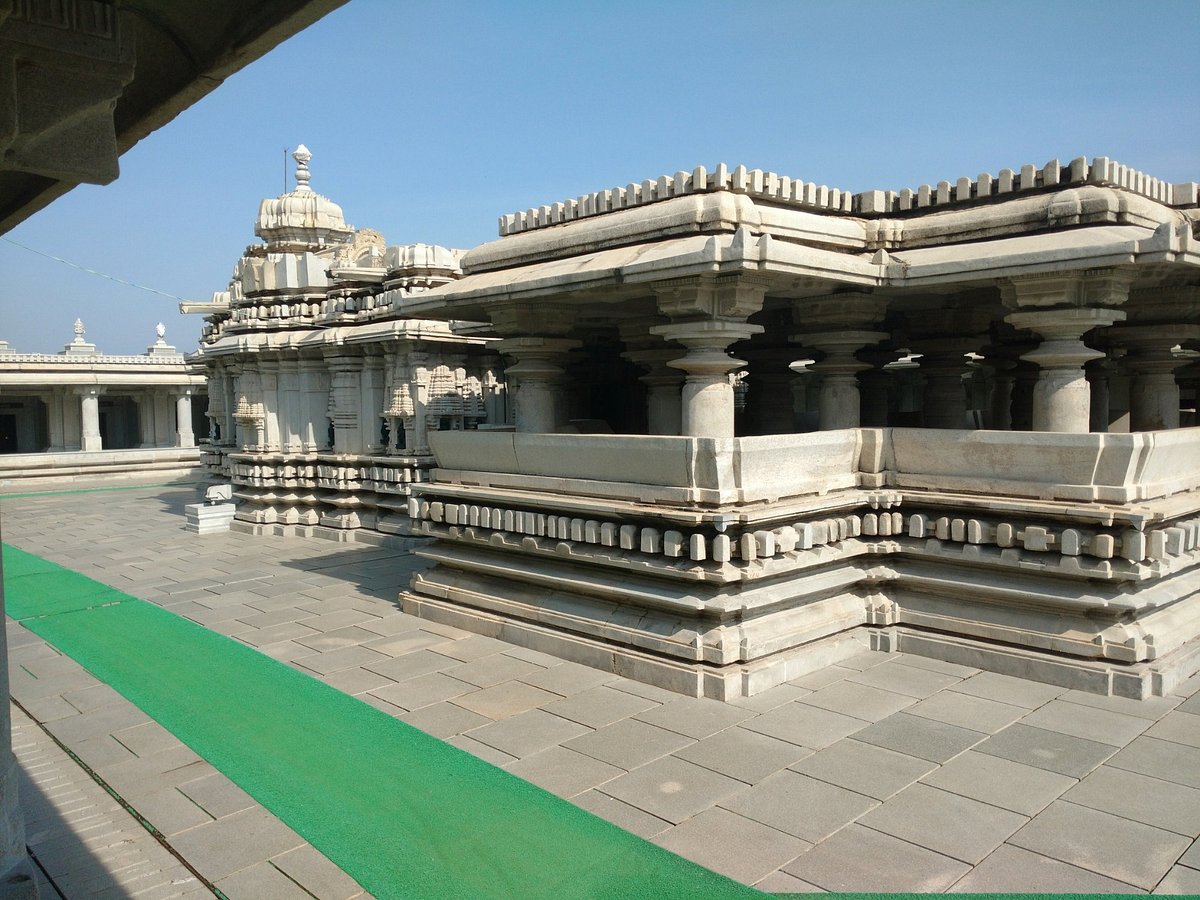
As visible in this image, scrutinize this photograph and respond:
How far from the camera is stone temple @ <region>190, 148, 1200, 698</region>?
593 centimetres

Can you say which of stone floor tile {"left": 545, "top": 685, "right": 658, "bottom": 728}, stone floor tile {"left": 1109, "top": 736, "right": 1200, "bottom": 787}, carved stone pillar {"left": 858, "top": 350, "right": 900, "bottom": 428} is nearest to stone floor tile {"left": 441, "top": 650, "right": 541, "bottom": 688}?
stone floor tile {"left": 545, "top": 685, "right": 658, "bottom": 728}

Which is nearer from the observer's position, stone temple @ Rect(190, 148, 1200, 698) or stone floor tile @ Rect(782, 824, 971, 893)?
stone floor tile @ Rect(782, 824, 971, 893)

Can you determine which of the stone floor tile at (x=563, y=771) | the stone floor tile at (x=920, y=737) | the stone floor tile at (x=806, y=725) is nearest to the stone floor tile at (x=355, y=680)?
the stone floor tile at (x=563, y=771)

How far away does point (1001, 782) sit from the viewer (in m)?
4.55

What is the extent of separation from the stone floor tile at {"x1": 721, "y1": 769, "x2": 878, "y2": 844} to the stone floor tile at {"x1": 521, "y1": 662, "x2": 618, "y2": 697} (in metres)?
1.79

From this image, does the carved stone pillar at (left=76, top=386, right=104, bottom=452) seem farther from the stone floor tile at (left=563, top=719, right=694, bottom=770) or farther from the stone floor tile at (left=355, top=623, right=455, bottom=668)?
the stone floor tile at (left=563, top=719, right=694, bottom=770)

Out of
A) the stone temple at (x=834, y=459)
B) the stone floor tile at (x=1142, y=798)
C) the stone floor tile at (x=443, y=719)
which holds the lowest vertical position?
the stone floor tile at (x=1142, y=798)

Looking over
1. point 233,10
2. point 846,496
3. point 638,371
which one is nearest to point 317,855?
point 233,10

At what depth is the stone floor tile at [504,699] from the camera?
5.71m

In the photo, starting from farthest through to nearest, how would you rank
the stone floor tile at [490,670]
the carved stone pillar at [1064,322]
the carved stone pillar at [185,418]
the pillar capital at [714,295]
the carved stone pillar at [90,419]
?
the carved stone pillar at [185,418], the carved stone pillar at [90,419], the stone floor tile at [490,670], the pillar capital at [714,295], the carved stone pillar at [1064,322]

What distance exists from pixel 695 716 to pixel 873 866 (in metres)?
1.83

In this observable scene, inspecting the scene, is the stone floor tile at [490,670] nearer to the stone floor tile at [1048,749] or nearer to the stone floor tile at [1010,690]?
the stone floor tile at [1010,690]

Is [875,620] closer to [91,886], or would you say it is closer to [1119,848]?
[1119,848]

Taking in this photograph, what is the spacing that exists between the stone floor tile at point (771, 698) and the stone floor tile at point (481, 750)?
5.13ft
